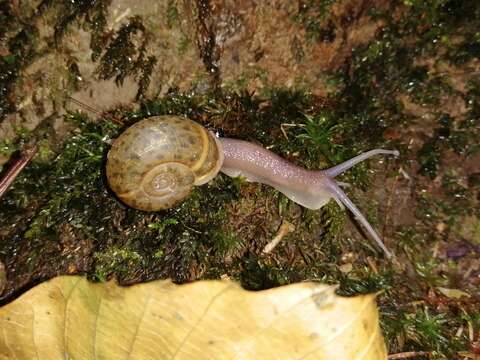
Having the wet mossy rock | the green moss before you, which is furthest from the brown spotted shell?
the wet mossy rock

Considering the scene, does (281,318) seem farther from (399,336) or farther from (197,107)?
(197,107)

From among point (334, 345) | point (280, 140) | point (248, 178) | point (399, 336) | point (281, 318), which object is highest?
point (280, 140)

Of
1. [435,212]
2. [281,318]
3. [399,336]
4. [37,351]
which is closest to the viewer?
[281,318]

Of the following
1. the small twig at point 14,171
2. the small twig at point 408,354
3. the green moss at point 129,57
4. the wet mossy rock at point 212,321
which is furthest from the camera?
the green moss at point 129,57

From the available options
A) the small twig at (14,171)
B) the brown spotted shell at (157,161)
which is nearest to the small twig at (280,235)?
the brown spotted shell at (157,161)

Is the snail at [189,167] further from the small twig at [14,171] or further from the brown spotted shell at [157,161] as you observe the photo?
the small twig at [14,171]

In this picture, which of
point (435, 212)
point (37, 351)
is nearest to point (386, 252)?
point (435, 212)
